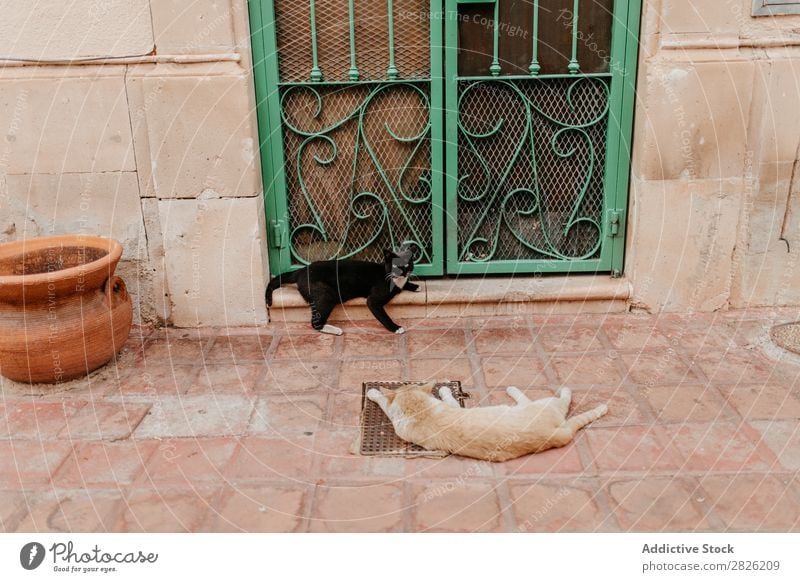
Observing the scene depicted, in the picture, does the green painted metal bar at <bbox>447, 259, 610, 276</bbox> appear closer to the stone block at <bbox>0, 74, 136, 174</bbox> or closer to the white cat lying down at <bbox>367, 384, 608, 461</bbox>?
the white cat lying down at <bbox>367, 384, 608, 461</bbox>

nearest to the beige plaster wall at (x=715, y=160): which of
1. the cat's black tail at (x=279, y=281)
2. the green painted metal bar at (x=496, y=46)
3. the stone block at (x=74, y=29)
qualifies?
the green painted metal bar at (x=496, y=46)

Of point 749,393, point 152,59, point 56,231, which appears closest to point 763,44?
point 749,393

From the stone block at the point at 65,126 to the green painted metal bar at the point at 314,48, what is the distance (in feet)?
3.69

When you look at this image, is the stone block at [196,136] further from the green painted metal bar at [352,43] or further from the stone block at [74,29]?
the green painted metal bar at [352,43]

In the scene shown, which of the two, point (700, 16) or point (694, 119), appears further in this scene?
point (694, 119)

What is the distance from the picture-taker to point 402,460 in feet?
10.8

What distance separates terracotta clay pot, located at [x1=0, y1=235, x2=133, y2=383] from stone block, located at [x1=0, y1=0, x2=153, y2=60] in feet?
3.57

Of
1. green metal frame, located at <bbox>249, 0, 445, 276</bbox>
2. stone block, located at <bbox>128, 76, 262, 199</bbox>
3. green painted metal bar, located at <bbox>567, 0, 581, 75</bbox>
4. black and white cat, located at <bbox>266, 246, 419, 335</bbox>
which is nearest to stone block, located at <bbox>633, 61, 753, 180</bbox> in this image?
green painted metal bar, located at <bbox>567, 0, 581, 75</bbox>

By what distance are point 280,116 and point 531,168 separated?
1.62 metres

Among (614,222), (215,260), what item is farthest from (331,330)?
(614,222)

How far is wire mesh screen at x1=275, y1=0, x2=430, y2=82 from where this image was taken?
445cm

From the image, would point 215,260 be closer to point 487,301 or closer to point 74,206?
point 74,206

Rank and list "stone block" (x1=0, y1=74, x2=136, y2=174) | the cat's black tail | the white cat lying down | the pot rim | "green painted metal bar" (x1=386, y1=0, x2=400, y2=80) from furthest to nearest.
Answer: the cat's black tail < "green painted metal bar" (x1=386, y1=0, x2=400, y2=80) < "stone block" (x1=0, y1=74, x2=136, y2=174) < the pot rim < the white cat lying down

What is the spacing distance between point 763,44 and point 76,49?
13.2ft
